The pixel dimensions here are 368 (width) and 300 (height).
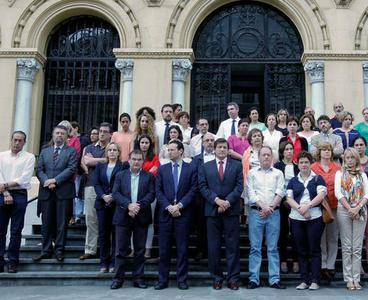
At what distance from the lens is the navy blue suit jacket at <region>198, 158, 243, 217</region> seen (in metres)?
6.20

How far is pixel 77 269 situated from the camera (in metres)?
6.82

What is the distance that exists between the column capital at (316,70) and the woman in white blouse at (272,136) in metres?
4.03

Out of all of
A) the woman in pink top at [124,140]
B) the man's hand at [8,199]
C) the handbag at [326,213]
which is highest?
the woman in pink top at [124,140]

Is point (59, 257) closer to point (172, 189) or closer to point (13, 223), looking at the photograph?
point (13, 223)

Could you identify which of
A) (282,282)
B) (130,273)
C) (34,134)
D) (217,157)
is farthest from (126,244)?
(34,134)

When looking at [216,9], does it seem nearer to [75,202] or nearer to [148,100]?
[148,100]

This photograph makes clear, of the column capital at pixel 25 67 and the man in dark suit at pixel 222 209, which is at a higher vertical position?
the column capital at pixel 25 67

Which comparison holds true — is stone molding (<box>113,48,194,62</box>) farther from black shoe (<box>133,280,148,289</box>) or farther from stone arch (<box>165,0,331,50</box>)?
black shoe (<box>133,280,148,289</box>)

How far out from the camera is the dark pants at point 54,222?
22.7 ft

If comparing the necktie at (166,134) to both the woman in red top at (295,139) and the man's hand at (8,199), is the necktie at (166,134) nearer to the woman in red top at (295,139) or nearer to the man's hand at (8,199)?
the woman in red top at (295,139)

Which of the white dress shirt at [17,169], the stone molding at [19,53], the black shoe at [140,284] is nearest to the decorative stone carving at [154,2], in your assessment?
the stone molding at [19,53]

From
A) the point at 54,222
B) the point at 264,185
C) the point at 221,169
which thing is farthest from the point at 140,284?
the point at 264,185

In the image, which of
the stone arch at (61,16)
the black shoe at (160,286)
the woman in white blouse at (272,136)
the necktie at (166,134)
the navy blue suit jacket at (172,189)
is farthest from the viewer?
the stone arch at (61,16)

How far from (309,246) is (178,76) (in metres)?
6.55
